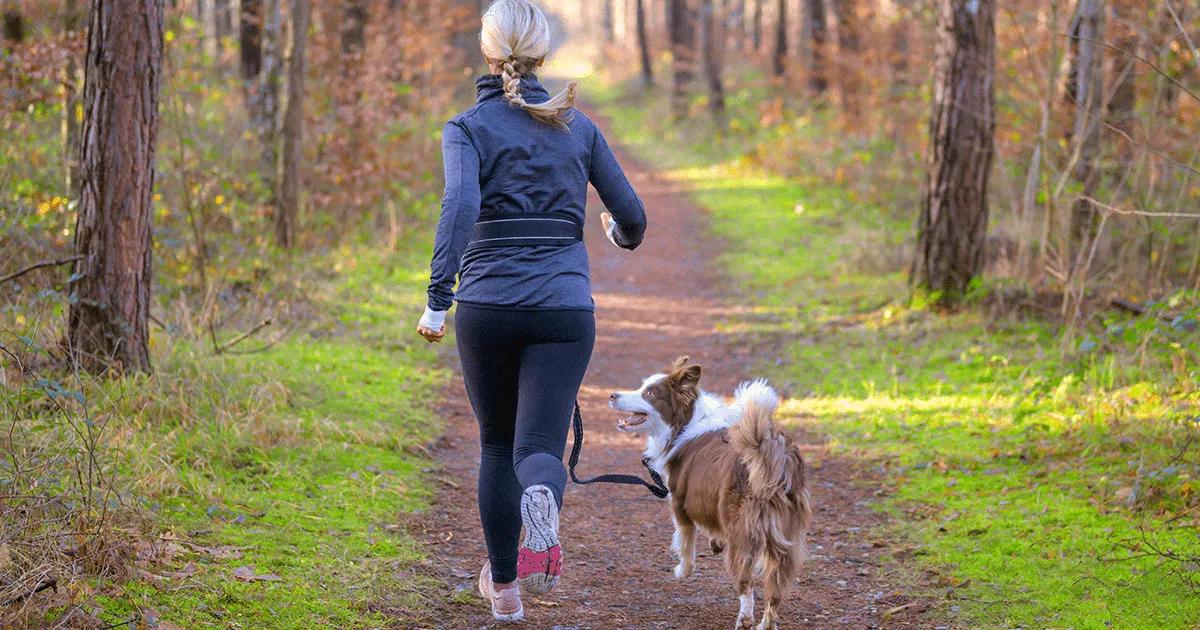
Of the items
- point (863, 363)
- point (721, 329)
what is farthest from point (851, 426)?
point (721, 329)

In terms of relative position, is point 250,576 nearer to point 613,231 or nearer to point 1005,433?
point 613,231

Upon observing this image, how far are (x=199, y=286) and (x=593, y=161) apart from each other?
6.59 meters

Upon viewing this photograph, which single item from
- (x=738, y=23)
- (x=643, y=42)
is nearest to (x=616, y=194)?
(x=643, y=42)

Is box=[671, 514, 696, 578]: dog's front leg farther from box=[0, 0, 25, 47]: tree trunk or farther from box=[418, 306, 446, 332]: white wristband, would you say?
box=[0, 0, 25, 47]: tree trunk

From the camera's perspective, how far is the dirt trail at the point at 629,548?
15.6 feet

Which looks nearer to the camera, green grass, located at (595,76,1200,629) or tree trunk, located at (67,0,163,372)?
green grass, located at (595,76,1200,629)

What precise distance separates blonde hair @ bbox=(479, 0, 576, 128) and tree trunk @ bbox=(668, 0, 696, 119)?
999 inches

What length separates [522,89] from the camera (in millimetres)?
3855

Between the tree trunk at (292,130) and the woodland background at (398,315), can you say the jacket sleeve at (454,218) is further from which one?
the tree trunk at (292,130)

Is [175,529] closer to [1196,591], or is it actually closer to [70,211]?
→ [1196,591]

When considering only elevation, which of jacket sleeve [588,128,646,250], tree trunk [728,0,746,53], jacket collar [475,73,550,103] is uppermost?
tree trunk [728,0,746,53]

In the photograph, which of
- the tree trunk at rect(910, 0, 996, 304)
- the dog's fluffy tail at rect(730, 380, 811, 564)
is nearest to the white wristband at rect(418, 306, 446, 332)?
the dog's fluffy tail at rect(730, 380, 811, 564)

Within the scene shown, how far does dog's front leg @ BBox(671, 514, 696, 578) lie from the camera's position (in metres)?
5.07

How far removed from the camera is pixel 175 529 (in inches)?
187
